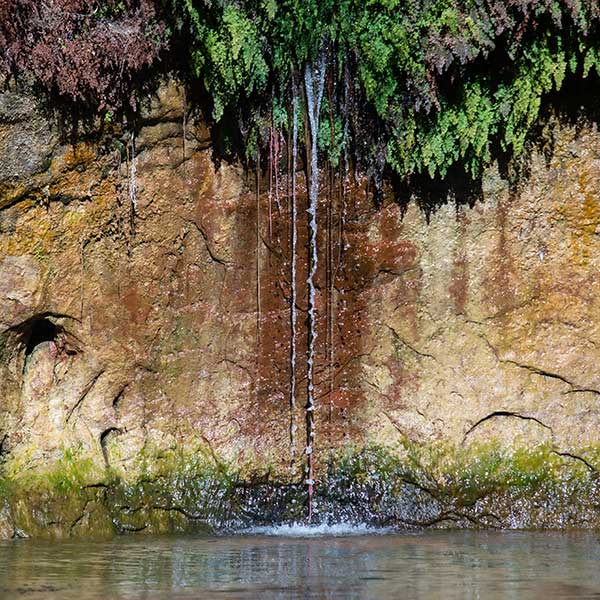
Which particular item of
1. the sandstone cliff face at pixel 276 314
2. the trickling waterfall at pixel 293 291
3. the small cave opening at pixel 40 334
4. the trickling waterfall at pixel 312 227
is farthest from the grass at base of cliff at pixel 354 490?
the small cave opening at pixel 40 334

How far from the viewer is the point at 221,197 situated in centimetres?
1048

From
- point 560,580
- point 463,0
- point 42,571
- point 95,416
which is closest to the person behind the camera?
point 560,580

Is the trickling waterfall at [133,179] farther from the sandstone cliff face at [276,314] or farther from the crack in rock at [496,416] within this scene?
the crack in rock at [496,416]

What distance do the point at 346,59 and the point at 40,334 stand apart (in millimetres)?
3683

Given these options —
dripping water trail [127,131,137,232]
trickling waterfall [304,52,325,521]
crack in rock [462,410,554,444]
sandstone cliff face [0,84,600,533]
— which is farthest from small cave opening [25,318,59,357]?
crack in rock [462,410,554,444]

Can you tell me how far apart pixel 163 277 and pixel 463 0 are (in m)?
3.57

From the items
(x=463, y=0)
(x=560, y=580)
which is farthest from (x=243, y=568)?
(x=463, y=0)

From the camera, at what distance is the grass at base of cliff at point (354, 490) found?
10.0m

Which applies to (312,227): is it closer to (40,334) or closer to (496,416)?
(496,416)

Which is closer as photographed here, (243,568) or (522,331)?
(243,568)

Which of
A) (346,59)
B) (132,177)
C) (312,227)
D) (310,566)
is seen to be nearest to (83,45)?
(132,177)

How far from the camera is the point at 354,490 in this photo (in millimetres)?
10250

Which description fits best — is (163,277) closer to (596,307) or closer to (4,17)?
(4,17)

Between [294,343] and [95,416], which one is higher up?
[294,343]
